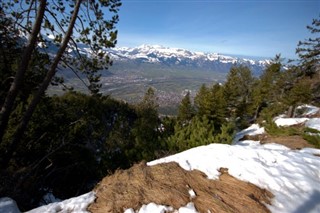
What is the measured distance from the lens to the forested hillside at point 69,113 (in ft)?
24.3

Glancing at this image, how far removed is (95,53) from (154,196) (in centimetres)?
570

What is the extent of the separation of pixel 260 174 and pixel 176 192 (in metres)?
1.97

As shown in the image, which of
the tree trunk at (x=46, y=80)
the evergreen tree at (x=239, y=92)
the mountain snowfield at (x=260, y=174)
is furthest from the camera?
the evergreen tree at (x=239, y=92)

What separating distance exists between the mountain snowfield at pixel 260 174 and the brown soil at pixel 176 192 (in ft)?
0.45

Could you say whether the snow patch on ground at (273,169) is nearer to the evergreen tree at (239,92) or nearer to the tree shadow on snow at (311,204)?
the tree shadow on snow at (311,204)

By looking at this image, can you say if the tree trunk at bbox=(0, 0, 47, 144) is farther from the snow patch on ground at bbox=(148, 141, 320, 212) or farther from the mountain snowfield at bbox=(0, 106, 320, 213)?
the snow patch on ground at bbox=(148, 141, 320, 212)

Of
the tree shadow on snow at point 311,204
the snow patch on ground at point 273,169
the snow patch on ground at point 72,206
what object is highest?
the snow patch on ground at point 273,169

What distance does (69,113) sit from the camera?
63.3 ft

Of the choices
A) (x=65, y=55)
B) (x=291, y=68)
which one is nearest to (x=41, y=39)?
(x=65, y=55)

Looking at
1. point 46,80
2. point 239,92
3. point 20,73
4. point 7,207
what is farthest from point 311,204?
point 239,92

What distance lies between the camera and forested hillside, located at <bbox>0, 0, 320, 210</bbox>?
24.3ft

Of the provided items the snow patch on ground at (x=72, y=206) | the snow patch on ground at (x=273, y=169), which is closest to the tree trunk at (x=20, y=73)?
the snow patch on ground at (x=72, y=206)

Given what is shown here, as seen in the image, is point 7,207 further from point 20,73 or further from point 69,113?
point 69,113

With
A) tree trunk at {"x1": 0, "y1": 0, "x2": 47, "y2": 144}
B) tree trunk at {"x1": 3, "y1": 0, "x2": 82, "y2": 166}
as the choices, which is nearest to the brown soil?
tree trunk at {"x1": 3, "y1": 0, "x2": 82, "y2": 166}
